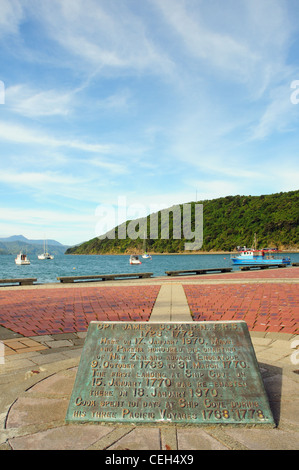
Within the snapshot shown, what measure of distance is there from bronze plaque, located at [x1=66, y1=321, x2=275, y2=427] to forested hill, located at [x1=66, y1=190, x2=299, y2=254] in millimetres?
89551

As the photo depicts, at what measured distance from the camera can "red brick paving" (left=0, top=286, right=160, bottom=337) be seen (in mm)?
6080

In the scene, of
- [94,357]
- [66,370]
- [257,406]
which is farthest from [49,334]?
[257,406]

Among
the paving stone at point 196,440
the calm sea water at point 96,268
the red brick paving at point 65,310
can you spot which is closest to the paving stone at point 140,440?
the paving stone at point 196,440

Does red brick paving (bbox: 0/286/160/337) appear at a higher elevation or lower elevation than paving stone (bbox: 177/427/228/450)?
lower

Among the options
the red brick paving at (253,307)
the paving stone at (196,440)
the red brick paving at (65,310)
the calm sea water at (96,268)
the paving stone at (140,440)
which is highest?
the red brick paving at (253,307)

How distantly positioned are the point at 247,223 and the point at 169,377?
3812 inches

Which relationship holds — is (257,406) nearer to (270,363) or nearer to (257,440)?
(257,440)

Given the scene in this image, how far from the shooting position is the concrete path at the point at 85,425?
2.40 m

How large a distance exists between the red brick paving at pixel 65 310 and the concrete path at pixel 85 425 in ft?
4.59

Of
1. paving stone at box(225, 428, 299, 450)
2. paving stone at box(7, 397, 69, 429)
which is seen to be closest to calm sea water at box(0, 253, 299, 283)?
paving stone at box(7, 397, 69, 429)

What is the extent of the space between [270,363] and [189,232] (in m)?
105

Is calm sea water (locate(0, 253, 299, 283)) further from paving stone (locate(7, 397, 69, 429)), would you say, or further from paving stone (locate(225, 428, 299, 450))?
paving stone (locate(225, 428, 299, 450))

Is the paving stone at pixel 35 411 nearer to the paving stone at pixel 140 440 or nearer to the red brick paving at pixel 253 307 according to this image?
the paving stone at pixel 140 440

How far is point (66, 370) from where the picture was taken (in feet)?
12.7
